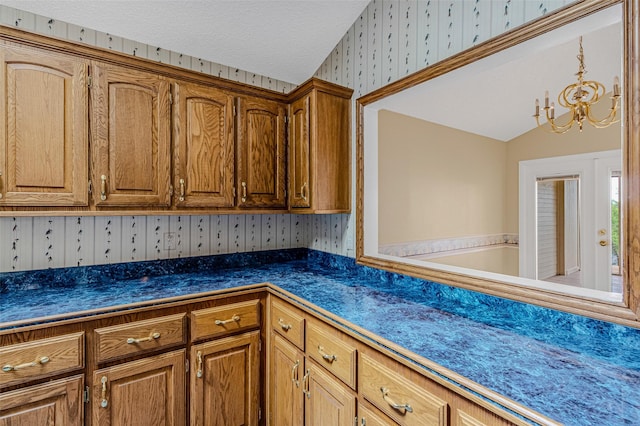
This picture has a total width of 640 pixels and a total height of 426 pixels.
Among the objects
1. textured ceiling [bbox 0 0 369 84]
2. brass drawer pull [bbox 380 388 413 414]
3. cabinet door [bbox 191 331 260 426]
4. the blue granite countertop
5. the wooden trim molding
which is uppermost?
textured ceiling [bbox 0 0 369 84]

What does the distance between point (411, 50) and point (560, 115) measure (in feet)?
11.0

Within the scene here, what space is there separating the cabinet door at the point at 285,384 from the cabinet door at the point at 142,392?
1.59 ft

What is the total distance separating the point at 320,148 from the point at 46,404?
1.88m

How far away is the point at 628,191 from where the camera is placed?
106 cm

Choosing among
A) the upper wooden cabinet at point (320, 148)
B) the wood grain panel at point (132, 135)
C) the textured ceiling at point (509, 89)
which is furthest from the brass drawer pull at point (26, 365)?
the textured ceiling at point (509, 89)

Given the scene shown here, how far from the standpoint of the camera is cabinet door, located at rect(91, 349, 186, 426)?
146 centimetres

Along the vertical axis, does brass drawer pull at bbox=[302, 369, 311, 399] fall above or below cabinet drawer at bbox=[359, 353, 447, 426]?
below

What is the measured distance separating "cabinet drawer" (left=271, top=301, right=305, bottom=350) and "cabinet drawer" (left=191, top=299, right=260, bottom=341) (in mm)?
120

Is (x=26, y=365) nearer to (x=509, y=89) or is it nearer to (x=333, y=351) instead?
(x=333, y=351)

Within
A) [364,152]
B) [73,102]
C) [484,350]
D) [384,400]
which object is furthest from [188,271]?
[484,350]

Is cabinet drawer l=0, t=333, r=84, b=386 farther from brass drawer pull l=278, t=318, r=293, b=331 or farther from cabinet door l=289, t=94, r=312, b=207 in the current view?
cabinet door l=289, t=94, r=312, b=207

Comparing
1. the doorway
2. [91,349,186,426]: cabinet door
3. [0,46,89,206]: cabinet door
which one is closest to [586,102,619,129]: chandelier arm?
the doorway

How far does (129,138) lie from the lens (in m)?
1.78

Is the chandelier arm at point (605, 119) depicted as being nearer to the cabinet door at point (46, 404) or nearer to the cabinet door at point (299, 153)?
the cabinet door at point (299, 153)
